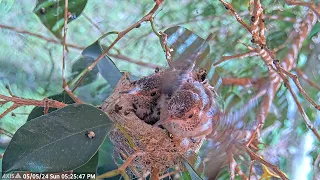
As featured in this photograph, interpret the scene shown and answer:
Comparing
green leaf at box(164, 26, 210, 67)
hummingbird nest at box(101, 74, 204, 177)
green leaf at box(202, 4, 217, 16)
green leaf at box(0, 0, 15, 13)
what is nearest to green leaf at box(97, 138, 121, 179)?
hummingbird nest at box(101, 74, 204, 177)

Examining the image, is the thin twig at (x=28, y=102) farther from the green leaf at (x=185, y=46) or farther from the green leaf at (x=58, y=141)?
the green leaf at (x=185, y=46)

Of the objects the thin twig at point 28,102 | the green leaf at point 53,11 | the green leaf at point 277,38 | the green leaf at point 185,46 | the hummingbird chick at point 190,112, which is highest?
the green leaf at point 277,38

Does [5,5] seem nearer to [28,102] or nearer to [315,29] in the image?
[28,102]

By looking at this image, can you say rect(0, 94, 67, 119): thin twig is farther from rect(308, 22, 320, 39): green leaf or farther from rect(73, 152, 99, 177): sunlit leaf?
rect(308, 22, 320, 39): green leaf

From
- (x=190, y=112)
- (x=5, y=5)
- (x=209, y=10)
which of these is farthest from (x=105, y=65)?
(x=5, y=5)

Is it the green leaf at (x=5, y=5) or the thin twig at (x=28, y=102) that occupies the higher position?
the green leaf at (x=5, y=5)

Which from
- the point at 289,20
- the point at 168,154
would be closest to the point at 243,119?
→ the point at 168,154

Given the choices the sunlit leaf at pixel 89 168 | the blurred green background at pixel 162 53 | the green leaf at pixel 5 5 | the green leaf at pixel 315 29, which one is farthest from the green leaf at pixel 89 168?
the green leaf at pixel 5 5

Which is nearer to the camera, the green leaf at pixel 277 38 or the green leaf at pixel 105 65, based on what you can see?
the green leaf at pixel 105 65
